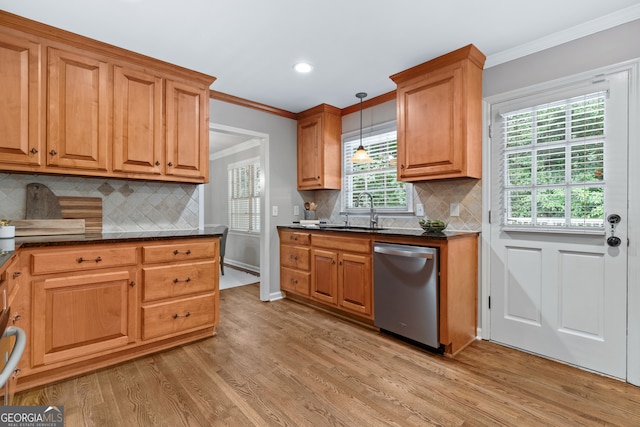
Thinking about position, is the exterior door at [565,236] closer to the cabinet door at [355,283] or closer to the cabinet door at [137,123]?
the cabinet door at [355,283]

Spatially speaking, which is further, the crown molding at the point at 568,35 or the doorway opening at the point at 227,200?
the doorway opening at the point at 227,200

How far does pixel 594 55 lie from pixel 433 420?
2632mm

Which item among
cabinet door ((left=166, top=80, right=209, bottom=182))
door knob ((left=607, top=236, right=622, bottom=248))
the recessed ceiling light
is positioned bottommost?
door knob ((left=607, top=236, right=622, bottom=248))

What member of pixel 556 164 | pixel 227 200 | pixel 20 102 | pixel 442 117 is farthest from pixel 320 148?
pixel 227 200

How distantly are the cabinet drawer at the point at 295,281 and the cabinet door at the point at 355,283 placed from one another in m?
0.54

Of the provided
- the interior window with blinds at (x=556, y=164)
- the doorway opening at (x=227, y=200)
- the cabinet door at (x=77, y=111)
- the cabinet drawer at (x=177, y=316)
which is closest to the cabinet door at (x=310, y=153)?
the doorway opening at (x=227, y=200)

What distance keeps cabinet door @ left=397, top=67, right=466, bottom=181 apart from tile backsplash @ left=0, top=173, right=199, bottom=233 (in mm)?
2222

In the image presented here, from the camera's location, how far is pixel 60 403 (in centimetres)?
186

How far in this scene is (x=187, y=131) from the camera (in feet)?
9.53

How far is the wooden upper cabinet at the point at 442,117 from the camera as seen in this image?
2.58 m

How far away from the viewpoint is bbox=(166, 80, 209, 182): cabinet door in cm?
281

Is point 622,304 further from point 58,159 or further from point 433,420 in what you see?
point 58,159

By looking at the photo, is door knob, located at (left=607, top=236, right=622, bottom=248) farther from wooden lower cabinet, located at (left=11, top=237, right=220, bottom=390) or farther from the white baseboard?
the white baseboard

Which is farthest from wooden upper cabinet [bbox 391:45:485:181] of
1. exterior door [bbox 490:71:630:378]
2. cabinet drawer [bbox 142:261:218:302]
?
cabinet drawer [bbox 142:261:218:302]
